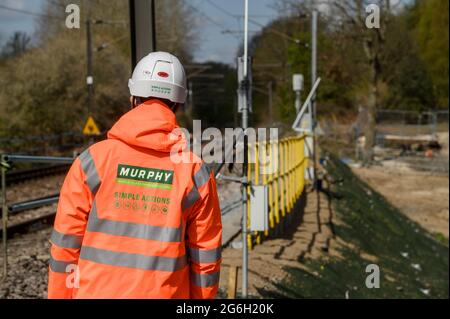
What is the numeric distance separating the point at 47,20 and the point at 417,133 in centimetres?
2845

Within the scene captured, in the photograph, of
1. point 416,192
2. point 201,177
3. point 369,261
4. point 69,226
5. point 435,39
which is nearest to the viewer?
point 69,226

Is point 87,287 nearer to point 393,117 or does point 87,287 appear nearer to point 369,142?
point 369,142

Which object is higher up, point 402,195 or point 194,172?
point 194,172

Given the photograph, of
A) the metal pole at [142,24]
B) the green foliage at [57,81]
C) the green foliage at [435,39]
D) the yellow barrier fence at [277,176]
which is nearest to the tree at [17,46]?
the green foliage at [57,81]

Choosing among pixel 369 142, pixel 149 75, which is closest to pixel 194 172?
pixel 149 75

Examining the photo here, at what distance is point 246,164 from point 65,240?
339 cm

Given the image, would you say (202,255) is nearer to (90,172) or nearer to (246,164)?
(90,172)

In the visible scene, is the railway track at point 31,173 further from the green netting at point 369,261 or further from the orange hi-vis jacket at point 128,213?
the orange hi-vis jacket at point 128,213

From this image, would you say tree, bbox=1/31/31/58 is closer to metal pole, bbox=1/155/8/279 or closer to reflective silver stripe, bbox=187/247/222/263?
metal pole, bbox=1/155/8/279

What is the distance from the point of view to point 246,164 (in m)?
6.07

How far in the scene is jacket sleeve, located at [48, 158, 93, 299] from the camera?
2.78 meters

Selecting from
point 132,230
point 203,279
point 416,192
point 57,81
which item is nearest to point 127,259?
point 132,230

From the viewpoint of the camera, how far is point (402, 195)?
81.6ft
